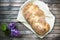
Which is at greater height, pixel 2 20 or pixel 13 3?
pixel 13 3

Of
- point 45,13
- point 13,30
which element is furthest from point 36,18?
point 13,30

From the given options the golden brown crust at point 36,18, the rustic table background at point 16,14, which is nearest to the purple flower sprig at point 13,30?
the rustic table background at point 16,14

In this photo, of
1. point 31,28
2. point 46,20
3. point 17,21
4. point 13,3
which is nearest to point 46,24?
point 46,20

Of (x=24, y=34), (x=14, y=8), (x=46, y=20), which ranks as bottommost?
(x=24, y=34)

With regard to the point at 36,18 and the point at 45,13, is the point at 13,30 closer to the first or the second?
the point at 36,18

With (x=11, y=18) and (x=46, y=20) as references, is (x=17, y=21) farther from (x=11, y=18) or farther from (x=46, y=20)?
(x=46, y=20)
